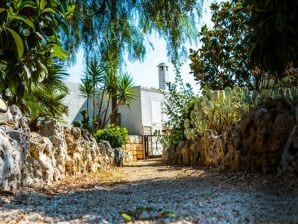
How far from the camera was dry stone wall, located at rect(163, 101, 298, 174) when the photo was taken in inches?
164

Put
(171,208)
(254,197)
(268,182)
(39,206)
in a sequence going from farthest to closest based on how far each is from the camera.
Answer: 1. (268,182)
2. (254,197)
3. (39,206)
4. (171,208)

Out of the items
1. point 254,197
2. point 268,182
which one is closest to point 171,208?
point 254,197

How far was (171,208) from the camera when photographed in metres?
2.52

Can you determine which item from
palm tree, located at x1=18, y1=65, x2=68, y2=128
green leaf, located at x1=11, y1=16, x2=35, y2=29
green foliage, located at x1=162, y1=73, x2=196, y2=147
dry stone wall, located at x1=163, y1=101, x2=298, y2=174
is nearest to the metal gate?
green foliage, located at x1=162, y1=73, x2=196, y2=147

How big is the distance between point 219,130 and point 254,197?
4.03m

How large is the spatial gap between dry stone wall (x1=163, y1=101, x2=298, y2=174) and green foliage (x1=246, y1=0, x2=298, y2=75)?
86 cm

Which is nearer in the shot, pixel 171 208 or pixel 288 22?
pixel 171 208

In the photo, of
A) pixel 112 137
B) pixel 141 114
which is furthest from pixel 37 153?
pixel 141 114

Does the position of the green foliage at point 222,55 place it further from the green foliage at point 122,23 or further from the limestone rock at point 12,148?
the limestone rock at point 12,148

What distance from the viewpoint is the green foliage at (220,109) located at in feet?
20.7

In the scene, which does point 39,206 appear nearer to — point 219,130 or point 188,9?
point 188,9

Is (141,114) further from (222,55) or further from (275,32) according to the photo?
(275,32)

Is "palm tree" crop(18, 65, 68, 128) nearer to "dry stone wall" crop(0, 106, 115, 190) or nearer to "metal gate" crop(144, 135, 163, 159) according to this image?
"dry stone wall" crop(0, 106, 115, 190)

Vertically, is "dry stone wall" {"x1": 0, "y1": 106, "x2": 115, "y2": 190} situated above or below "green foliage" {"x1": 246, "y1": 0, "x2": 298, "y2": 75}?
below
